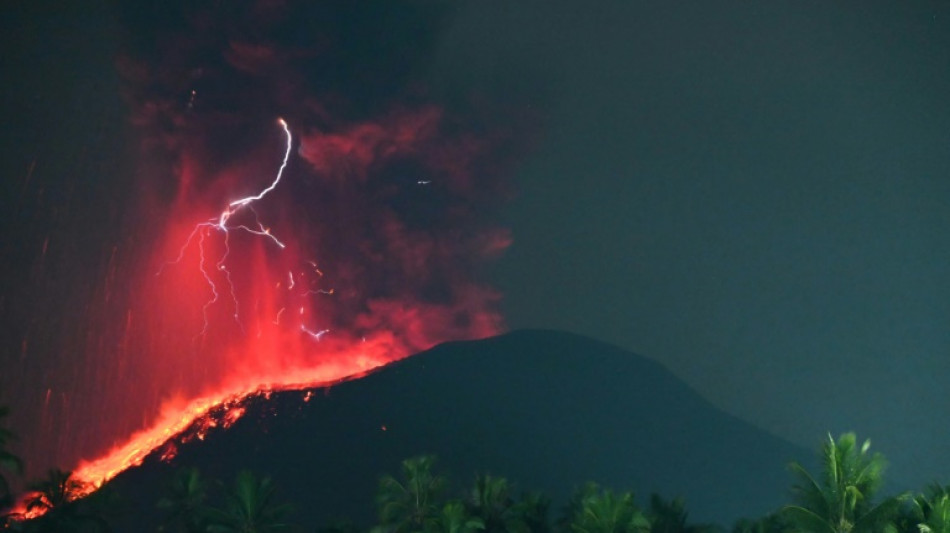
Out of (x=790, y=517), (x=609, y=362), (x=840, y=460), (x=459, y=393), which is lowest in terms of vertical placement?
(x=790, y=517)

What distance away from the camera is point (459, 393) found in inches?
3836

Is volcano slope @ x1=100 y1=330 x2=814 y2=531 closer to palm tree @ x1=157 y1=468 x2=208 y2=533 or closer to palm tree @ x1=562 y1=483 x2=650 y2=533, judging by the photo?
palm tree @ x1=157 y1=468 x2=208 y2=533

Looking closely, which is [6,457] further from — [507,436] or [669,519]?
[507,436]

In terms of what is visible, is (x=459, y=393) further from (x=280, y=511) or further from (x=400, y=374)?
(x=280, y=511)

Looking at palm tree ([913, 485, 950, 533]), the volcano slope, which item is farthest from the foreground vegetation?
the volcano slope

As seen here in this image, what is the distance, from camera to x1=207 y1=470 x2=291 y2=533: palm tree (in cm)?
3531

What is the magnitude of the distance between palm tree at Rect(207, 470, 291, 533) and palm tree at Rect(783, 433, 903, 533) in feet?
78.0

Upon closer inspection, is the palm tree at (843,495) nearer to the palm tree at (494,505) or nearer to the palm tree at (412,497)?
the palm tree at (494,505)

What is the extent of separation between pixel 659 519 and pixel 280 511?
60.4ft

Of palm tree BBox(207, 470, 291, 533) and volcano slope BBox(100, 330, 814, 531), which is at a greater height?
volcano slope BBox(100, 330, 814, 531)

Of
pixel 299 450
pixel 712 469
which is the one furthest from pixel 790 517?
pixel 712 469

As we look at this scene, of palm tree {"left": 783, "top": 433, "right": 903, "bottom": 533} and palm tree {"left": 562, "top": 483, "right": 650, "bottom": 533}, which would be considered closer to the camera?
palm tree {"left": 783, "top": 433, "right": 903, "bottom": 533}

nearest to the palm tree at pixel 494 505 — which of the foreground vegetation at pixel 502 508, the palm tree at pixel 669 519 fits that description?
the foreground vegetation at pixel 502 508

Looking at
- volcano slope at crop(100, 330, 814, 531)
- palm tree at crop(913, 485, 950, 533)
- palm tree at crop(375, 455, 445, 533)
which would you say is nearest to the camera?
palm tree at crop(913, 485, 950, 533)
